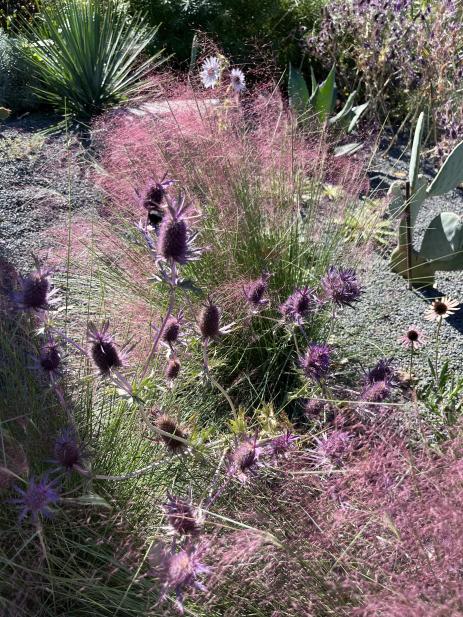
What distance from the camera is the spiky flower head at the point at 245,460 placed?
1758mm

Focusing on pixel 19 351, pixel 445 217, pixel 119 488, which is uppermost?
pixel 445 217

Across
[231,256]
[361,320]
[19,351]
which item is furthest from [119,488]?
[361,320]

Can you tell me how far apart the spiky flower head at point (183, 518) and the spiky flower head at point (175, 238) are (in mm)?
540

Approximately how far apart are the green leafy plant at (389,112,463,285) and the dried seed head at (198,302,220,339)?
5.26ft

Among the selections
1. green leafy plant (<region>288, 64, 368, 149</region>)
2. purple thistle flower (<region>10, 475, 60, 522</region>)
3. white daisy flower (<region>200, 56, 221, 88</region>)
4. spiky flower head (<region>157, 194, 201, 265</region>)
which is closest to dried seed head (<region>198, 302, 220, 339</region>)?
spiky flower head (<region>157, 194, 201, 265</region>)

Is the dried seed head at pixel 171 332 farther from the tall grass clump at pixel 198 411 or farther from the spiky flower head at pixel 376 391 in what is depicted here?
the spiky flower head at pixel 376 391

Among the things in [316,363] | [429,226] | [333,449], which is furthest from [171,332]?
[429,226]

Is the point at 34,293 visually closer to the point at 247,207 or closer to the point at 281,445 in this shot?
the point at 281,445

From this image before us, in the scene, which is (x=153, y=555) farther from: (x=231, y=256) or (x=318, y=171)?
(x=318, y=171)

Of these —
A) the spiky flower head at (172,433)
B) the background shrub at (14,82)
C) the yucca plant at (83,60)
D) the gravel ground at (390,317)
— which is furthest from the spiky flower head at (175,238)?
the background shrub at (14,82)

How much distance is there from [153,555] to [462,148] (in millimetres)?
2562

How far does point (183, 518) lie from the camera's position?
157 cm

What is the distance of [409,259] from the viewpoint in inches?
136

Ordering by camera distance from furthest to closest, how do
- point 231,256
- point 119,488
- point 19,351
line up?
point 231,256, point 19,351, point 119,488
